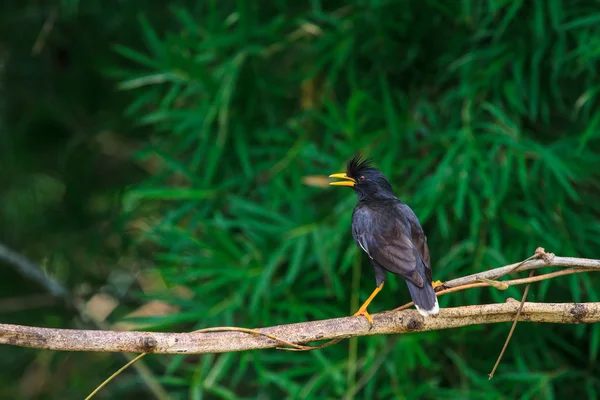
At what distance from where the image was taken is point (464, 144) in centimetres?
373

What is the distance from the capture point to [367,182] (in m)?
3.23

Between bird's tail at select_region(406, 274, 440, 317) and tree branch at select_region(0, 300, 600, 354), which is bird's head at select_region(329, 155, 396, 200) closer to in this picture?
bird's tail at select_region(406, 274, 440, 317)

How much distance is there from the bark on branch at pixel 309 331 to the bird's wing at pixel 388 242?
0.33 m

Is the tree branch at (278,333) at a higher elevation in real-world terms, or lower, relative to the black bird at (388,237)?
higher

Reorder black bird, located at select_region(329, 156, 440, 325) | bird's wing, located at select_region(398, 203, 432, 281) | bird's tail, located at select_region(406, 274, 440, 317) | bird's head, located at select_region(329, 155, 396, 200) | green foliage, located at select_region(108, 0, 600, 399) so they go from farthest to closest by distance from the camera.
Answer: green foliage, located at select_region(108, 0, 600, 399), bird's head, located at select_region(329, 155, 396, 200), bird's wing, located at select_region(398, 203, 432, 281), black bird, located at select_region(329, 156, 440, 325), bird's tail, located at select_region(406, 274, 440, 317)

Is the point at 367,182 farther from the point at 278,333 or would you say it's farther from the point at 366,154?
the point at 278,333

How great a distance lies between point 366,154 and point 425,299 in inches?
61.3

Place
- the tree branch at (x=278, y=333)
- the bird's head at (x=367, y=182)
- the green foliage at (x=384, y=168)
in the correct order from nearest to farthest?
the tree branch at (x=278, y=333), the bird's head at (x=367, y=182), the green foliage at (x=384, y=168)

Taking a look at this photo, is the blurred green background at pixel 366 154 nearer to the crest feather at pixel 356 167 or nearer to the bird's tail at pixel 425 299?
the crest feather at pixel 356 167

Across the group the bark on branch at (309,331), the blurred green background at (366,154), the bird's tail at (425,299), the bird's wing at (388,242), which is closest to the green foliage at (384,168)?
the blurred green background at (366,154)

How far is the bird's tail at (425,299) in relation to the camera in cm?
231

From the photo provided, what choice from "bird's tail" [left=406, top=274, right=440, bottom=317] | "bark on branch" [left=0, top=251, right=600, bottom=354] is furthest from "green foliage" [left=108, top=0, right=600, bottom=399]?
"bark on branch" [left=0, top=251, right=600, bottom=354]

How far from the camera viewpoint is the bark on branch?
6.48 ft

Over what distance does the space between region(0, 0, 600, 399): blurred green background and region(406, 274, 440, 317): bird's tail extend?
991 millimetres
